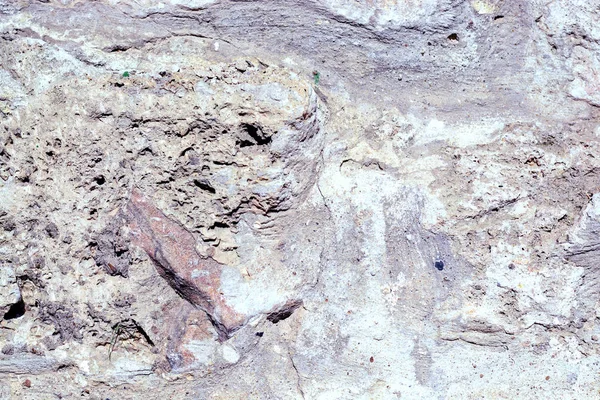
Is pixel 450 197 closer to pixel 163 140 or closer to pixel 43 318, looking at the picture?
pixel 163 140

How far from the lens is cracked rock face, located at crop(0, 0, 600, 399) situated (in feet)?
7.51

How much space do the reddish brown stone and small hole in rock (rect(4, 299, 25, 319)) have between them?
49 centimetres

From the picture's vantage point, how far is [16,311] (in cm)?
241

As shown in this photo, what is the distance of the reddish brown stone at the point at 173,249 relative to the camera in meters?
2.33

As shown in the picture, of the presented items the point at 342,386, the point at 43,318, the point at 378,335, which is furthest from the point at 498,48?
the point at 43,318

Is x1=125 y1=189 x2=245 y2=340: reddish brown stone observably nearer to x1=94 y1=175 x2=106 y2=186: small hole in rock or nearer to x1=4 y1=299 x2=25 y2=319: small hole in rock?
x1=94 y1=175 x2=106 y2=186: small hole in rock

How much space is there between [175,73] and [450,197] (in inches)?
42.4

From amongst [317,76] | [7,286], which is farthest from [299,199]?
[7,286]

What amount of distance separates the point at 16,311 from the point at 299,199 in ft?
3.67

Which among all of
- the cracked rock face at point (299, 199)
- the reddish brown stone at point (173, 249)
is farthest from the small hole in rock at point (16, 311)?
the reddish brown stone at point (173, 249)

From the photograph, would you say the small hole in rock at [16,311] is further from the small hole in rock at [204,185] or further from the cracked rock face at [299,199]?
the small hole in rock at [204,185]

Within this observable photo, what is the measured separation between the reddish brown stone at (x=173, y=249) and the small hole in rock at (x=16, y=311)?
49cm

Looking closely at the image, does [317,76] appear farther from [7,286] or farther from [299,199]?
[7,286]

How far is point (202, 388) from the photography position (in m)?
2.48
